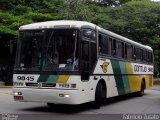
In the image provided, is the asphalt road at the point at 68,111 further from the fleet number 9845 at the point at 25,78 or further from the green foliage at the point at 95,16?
the green foliage at the point at 95,16

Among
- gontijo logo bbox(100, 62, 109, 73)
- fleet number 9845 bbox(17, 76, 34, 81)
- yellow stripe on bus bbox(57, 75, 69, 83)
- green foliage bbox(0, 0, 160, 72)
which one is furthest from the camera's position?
green foliage bbox(0, 0, 160, 72)

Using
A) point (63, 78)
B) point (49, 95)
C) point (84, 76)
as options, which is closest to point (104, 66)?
point (84, 76)

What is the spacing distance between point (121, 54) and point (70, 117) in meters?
6.72

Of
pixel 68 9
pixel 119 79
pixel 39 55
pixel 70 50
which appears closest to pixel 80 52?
pixel 70 50

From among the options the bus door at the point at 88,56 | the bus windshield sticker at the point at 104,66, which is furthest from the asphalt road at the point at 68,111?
the bus windshield sticker at the point at 104,66

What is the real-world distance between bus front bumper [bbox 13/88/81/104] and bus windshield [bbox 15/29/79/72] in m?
0.71

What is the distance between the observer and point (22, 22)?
32750 millimetres

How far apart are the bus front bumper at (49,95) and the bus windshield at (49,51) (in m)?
0.71

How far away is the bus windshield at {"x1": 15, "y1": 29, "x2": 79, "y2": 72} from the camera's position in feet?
45.8

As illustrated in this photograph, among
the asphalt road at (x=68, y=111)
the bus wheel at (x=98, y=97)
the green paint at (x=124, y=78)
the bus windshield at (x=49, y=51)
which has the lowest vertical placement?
the asphalt road at (x=68, y=111)

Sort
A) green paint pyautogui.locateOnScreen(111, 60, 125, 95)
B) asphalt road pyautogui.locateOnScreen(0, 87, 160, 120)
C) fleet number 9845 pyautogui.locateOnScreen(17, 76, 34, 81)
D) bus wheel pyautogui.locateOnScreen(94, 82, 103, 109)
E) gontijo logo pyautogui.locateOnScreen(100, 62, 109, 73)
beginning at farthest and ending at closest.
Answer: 1. green paint pyautogui.locateOnScreen(111, 60, 125, 95)
2. gontijo logo pyautogui.locateOnScreen(100, 62, 109, 73)
3. bus wheel pyautogui.locateOnScreen(94, 82, 103, 109)
4. fleet number 9845 pyautogui.locateOnScreen(17, 76, 34, 81)
5. asphalt road pyautogui.locateOnScreen(0, 87, 160, 120)

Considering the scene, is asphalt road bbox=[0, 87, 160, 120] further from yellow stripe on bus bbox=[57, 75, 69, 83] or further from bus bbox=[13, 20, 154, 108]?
yellow stripe on bus bbox=[57, 75, 69, 83]

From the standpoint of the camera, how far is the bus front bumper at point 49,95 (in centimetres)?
1362

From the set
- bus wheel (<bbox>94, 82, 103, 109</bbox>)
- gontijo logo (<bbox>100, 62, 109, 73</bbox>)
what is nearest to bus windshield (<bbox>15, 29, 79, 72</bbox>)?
bus wheel (<bbox>94, 82, 103, 109</bbox>)
